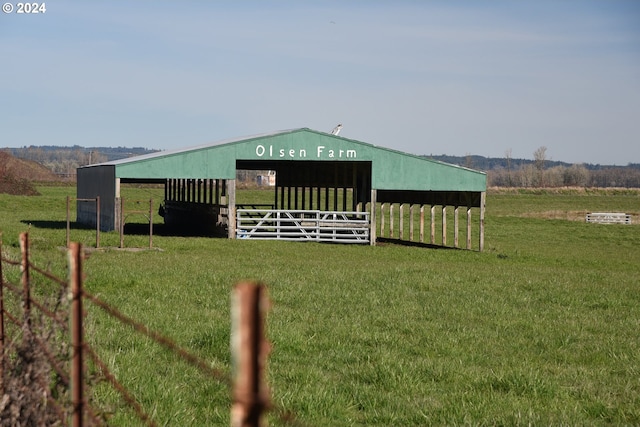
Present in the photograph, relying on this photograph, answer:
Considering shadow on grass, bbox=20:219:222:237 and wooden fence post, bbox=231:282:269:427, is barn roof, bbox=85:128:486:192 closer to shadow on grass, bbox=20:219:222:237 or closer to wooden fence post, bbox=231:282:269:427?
shadow on grass, bbox=20:219:222:237

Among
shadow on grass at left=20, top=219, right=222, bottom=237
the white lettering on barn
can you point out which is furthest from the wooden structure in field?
shadow on grass at left=20, top=219, right=222, bottom=237

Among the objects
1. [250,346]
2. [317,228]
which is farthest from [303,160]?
[250,346]

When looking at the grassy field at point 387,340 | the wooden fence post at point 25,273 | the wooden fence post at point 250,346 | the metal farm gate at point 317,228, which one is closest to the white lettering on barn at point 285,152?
the metal farm gate at point 317,228

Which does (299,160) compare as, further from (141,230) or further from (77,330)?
(77,330)

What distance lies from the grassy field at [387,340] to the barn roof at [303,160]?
29.7 ft

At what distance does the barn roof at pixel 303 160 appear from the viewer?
114ft

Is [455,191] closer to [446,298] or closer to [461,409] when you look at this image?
[446,298]

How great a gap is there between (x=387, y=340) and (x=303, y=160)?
80.3 ft

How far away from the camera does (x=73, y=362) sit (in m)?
4.26

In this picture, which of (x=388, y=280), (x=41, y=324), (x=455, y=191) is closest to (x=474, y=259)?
(x=455, y=191)

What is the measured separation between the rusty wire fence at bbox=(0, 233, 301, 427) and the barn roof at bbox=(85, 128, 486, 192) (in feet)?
86.4

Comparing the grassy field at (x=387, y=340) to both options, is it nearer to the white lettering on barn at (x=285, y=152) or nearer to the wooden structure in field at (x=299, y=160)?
the wooden structure in field at (x=299, y=160)

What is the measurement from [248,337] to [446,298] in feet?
48.8

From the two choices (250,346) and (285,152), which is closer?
(250,346)
